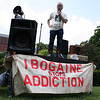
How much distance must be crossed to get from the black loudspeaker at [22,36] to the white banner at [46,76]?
0.29 metres

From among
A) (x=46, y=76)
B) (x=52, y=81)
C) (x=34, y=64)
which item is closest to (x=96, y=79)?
(x=52, y=81)

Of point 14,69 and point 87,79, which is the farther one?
point 87,79

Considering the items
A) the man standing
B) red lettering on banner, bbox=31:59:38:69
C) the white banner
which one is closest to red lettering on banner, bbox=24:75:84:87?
the white banner

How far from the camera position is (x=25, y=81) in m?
3.84

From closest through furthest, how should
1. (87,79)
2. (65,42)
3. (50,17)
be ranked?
1. (87,79)
2. (50,17)
3. (65,42)

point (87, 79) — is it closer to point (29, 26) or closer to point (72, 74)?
point (72, 74)

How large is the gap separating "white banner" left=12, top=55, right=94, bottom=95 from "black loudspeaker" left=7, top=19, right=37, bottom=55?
0.29 metres

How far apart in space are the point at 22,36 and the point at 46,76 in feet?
3.82

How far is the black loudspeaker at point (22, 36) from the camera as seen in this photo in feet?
13.9

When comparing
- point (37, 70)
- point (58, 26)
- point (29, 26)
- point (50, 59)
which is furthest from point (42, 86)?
point (58, 26)

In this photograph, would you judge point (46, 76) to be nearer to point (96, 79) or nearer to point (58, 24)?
point (58, 24)

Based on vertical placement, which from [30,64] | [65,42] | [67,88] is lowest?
[67,88]

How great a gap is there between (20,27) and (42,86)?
1.51 m

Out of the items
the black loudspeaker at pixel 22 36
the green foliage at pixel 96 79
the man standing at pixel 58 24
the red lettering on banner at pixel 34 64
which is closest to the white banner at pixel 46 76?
the red lettering on banner at pixel 34 64
